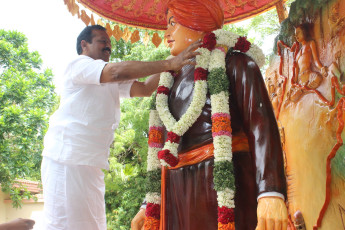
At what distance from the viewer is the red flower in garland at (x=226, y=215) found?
5.02 ft

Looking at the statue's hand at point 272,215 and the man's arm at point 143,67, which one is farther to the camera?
the man's arm at point 143,67

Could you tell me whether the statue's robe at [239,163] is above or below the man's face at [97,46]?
below

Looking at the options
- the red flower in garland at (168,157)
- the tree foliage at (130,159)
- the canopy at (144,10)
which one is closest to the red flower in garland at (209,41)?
the red flower in garland at (168,157)

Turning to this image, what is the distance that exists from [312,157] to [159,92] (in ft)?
6.52

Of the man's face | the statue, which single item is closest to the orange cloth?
the statue

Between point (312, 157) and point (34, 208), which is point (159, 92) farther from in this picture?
point (34, 208)

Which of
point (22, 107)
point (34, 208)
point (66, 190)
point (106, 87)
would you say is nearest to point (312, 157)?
point (106, 87)

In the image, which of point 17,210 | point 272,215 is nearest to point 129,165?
point 17,210

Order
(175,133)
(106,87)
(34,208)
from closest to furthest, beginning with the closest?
(175,133), (106,87), (34,208)

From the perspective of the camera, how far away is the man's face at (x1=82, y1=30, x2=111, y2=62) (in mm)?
2787

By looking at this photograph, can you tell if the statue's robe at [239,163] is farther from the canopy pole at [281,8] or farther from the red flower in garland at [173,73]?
the canopy pole at [281,8]

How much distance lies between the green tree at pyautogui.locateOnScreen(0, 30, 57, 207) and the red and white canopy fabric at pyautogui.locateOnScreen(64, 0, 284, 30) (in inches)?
199

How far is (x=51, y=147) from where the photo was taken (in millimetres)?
2398

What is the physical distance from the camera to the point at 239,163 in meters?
1.74
